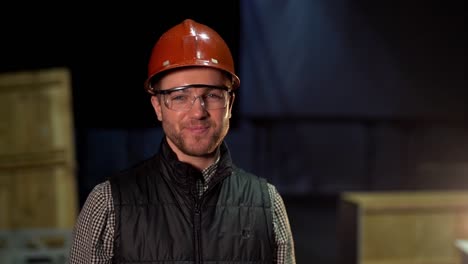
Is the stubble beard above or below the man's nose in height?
below

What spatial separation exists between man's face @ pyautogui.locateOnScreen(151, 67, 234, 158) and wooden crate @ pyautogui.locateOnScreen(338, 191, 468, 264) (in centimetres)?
236

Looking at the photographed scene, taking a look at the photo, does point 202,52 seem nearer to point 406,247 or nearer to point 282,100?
point 406,247

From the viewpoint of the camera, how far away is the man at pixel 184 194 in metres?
1.24

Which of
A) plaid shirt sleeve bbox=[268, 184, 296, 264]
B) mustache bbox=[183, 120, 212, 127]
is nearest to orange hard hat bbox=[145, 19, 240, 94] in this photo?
mustache bbox=[183, 120, 212, 127]

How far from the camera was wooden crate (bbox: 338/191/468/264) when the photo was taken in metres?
3.39

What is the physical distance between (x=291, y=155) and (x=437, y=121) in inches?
79.5

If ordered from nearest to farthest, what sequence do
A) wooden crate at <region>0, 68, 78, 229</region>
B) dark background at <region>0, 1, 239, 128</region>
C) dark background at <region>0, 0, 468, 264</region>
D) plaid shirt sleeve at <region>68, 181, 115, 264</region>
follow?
plaid shirt sleeve at <region>68, 181, 115, 264</region>, wooden crate at <region>0, 68, 78, 229</region>, dark background at <region>0, 1, 239, 128</region>, dark background at <region>0, 0, 468, 264</region>

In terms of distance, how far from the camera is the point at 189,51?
128cm

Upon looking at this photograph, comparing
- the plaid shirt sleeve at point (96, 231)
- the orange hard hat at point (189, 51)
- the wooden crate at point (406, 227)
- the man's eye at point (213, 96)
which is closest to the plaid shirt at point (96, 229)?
the plaid shirt sleeve at point (96, 231)

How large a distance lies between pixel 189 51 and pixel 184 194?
0.42 meters

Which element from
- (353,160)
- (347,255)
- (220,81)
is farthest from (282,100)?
(220,81)

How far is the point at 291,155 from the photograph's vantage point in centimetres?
575

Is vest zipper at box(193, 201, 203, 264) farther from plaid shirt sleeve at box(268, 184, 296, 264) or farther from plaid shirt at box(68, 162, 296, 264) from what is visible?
plaid shirt sleeve at box(268, 184, 296, 264)

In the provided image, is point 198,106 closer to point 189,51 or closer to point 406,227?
point 189,51
